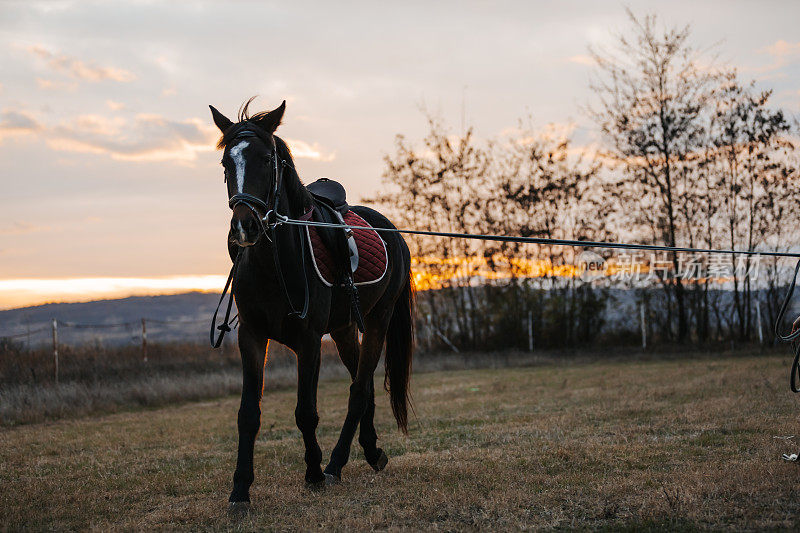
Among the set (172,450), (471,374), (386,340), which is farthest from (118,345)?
(386,340)

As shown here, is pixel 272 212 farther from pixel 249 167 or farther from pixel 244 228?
pixel 244 228

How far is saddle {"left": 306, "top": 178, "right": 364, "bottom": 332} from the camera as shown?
514 cm

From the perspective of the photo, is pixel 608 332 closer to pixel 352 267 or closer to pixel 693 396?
pixel 693 396

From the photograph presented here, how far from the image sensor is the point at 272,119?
4.50 m

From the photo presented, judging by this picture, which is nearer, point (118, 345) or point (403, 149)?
point (118, 345)

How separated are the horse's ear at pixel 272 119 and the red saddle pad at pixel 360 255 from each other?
2.16 ft

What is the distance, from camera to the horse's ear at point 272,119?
176 inches

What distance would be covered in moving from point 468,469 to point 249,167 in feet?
9.06

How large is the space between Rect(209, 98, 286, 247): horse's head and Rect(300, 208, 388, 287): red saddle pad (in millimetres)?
649

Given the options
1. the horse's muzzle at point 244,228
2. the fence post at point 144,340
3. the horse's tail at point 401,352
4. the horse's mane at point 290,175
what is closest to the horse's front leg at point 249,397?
the horse's muzzle at point 244,228

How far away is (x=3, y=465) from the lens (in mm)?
6680

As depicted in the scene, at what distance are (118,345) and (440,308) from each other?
972 cm

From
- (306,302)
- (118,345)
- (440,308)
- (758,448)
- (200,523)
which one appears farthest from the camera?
(440,308)

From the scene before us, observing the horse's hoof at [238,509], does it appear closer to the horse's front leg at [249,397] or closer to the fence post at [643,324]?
the horse's front leg at [249,397]
